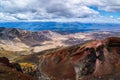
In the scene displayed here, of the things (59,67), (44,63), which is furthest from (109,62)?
(44,63)

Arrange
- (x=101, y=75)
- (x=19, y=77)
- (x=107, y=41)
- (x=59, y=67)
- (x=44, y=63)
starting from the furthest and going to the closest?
Answer: 1. (x=44, y=63)
2. (x=59, y=67)
3. (x=107, y=41)
4. (x=101, y=75)
5. (x=19, y=77)

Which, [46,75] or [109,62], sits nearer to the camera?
[109,62]

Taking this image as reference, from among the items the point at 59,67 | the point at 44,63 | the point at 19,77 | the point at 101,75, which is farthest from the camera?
the point at 44,63

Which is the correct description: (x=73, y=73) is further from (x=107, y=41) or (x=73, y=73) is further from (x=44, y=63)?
(x=44, y=63)

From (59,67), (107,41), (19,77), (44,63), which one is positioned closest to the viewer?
(19,77)

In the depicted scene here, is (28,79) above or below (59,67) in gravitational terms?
above

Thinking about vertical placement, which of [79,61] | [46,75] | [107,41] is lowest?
[46,75]

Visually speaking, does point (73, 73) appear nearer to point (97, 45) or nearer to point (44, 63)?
point (97, 45)

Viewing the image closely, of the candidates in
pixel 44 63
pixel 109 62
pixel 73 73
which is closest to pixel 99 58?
pixel 109 62

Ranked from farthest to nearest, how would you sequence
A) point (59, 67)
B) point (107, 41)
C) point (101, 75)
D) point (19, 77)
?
point (59, 67) < point (107, 41) < point (101, 75) < point (19, 77)
